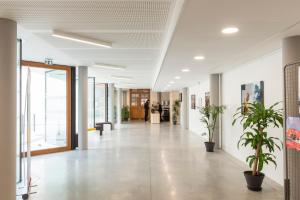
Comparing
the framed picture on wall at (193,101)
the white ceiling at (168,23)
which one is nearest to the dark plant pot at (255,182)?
the white ceiling at (168,23)

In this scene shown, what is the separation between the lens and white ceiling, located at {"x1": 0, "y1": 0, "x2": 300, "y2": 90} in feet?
9.14

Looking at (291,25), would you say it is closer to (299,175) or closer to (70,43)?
(299,175)

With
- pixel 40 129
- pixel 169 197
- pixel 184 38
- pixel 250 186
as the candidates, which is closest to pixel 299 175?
pixel 250 186

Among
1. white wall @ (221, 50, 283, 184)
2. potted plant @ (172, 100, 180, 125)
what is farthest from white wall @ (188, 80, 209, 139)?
potted plant @ (172, 100, 180, 125)

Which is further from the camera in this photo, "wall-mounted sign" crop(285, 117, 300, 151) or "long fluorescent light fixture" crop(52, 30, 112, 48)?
"long fluorescent light fixture" crop(52, 30, 112, 48)

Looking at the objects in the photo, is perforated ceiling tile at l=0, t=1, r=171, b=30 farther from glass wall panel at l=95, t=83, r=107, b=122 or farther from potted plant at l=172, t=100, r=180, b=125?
potted plant at l=172, t=100, r=180, b=125

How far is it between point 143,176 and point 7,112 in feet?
10.1

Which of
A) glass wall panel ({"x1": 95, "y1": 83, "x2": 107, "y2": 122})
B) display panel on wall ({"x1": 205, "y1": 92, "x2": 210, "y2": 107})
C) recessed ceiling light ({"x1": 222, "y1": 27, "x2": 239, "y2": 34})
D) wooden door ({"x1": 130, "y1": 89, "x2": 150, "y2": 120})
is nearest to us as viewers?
recessed ceiling light ({"x1": 222, "y1": 27, "x2": 239, "y2": 34})

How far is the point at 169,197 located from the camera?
4121 millimetres

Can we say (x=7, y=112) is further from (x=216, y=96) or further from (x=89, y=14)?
(x=216, y=96)

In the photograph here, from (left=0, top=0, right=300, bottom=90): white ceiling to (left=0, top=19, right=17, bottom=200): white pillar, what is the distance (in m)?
0.36

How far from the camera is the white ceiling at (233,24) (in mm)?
2623

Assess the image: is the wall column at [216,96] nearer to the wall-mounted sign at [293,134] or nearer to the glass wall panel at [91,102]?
the wall-mounted sign at [293,134]

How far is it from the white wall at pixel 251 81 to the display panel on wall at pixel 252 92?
11 cm
